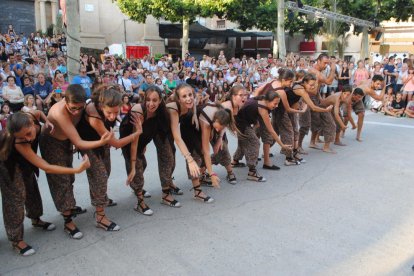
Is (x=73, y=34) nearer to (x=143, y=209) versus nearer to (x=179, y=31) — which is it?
(x=143, y=209)

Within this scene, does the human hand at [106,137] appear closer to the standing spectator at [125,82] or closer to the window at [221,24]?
the standing spectator at [125,82]

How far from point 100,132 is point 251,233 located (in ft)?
5.39

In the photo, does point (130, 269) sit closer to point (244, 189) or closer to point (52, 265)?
point (52, 265)

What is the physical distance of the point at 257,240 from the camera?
336 centimetres

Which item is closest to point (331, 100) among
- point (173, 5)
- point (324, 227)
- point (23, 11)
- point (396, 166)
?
point (396, 166)

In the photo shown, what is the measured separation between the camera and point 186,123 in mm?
4328

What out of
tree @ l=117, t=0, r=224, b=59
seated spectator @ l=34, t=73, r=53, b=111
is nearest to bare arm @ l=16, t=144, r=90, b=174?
seated spectator @ l=34, t=73, r=53, b=111

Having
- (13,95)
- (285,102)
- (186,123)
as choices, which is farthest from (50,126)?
(13,95)

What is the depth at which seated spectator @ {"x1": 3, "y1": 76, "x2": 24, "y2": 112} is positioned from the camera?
7.96m

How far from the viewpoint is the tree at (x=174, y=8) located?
740 inches

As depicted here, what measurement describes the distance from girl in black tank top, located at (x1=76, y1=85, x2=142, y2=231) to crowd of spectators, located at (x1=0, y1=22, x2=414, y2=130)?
336 cm

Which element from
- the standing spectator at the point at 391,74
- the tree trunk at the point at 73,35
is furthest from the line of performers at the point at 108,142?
the standing spectator at the point at 391,74

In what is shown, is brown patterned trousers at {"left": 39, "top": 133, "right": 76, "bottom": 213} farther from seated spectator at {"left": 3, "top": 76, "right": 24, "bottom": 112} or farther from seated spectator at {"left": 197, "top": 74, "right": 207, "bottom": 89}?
seated spectator at {"left": 197, "top": 74, "right": 207, "bottom": 89}

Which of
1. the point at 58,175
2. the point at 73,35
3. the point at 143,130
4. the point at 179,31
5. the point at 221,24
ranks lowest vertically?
the point at 58,175
